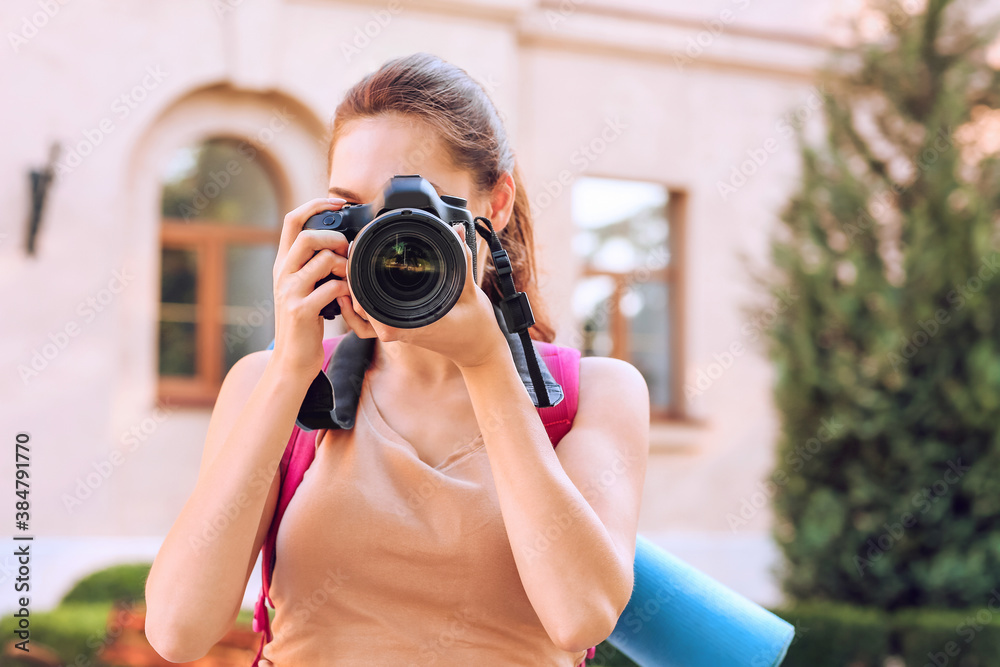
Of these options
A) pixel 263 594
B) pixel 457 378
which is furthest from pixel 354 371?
pixel 263 594

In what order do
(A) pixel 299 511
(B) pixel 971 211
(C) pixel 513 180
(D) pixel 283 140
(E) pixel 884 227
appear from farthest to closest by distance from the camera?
(D) pixel 283 140, (E) pixel 884 227, (B) pixel 971 211, (C) pixel 513 180, (A) pixel 299 511

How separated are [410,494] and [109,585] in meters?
4.68

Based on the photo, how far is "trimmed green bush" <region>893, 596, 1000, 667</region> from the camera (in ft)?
17.5

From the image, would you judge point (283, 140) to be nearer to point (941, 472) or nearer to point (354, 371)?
point (941, 472)

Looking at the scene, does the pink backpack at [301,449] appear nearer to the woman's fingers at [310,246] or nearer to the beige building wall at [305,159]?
the woman's fingers at [310,246]

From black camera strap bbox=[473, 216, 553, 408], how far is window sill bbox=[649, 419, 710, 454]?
6143 mm

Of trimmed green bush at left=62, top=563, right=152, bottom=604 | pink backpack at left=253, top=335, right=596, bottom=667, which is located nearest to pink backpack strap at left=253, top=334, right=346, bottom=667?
pink backpack at left=253, top=335, right=596, bottom=667

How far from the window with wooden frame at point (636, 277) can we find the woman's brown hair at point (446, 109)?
19.6 feet

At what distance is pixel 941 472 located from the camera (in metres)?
5.68

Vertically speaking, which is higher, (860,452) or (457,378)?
(457,378)

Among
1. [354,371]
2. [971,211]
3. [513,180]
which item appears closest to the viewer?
[354,371]

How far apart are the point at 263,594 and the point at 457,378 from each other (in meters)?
0.42

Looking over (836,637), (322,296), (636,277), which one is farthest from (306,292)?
(636,277)

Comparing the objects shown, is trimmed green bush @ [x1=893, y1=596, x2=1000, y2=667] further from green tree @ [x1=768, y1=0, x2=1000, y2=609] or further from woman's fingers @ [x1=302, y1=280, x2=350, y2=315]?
woman's fingers @ [x1=302, y1=280, x2=350, y2=315]
